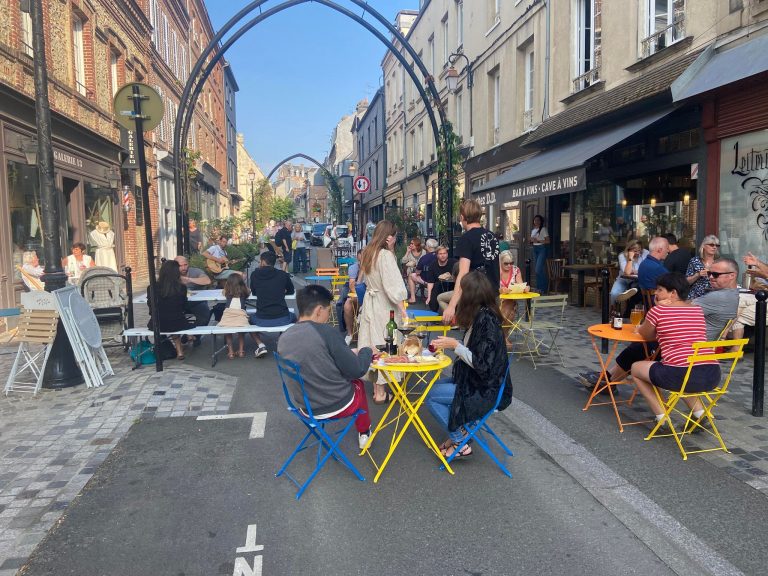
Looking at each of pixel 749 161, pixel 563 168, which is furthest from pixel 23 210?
pixel 749 161

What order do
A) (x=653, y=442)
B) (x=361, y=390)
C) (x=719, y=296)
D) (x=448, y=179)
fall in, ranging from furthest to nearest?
1. (x=448, y=179)
2. (x=719, y=296)
3. (x=653, y=442)
4. (x=361, y=390)

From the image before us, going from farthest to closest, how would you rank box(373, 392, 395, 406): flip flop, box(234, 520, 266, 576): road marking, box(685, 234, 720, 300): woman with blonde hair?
box(685, 234, 720, 300): woman with blonde hair
box(373, 392, 395, 406): flip flop
box(234, 520, 266, 576): road marking

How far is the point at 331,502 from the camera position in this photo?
145 inches

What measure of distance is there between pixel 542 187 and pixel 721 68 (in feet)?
10.4

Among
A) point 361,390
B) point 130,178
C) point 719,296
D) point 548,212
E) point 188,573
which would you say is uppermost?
point 130,178

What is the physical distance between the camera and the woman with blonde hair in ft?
22.0

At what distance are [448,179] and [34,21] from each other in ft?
Result: 29.7

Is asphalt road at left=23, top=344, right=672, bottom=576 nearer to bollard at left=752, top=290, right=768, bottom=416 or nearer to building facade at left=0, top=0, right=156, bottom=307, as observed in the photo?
bollard at left=752, top=290, right=768, bottom=416

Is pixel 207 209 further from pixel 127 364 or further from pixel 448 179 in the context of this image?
pixel 127 364

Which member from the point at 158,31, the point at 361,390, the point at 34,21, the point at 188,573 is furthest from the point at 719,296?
the point at 158,31

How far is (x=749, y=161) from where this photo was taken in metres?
7.83

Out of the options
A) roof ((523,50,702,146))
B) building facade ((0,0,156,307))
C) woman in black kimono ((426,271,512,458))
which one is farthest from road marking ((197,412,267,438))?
roof ((523,50,702,146))

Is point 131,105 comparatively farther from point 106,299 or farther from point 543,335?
point 543,335

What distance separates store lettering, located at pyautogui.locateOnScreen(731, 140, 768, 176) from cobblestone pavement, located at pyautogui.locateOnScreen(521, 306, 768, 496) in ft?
8.05
